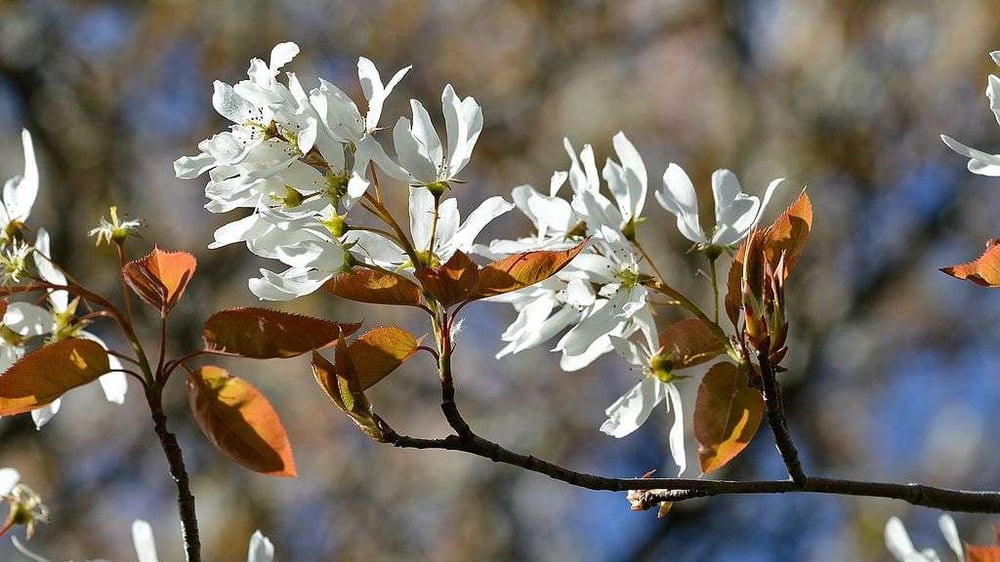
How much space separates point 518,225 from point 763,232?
3629mm

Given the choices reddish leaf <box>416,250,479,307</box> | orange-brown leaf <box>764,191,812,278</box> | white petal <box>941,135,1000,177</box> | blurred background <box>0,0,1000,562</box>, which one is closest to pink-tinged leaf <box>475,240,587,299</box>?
reddish leaf <box>416,250,479,307</box>

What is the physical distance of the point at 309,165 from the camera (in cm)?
73

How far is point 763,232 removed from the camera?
729mm

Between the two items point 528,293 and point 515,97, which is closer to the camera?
point 528,293

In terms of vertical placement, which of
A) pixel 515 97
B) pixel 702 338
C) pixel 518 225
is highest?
pixel 702 338

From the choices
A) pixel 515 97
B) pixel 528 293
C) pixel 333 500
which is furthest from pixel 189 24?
pixel 528 293

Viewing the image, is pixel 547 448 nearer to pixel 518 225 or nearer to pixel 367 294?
pixel 518 225

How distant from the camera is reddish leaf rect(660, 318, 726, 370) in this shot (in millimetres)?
816

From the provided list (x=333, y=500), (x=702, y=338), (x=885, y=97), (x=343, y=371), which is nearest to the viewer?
(x=343, y=371)

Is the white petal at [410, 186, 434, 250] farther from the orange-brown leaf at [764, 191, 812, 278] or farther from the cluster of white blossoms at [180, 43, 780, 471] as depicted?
the orange-brown leaf at [764, 191, 812, 278]

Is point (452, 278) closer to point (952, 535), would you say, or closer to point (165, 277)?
point (165, 277)

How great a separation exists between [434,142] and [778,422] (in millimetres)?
297

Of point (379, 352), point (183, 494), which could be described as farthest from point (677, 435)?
point (183, 494)

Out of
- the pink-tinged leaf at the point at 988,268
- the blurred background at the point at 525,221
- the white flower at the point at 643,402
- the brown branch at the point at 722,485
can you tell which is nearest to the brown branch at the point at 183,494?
the brown branch at the point at 722,485
